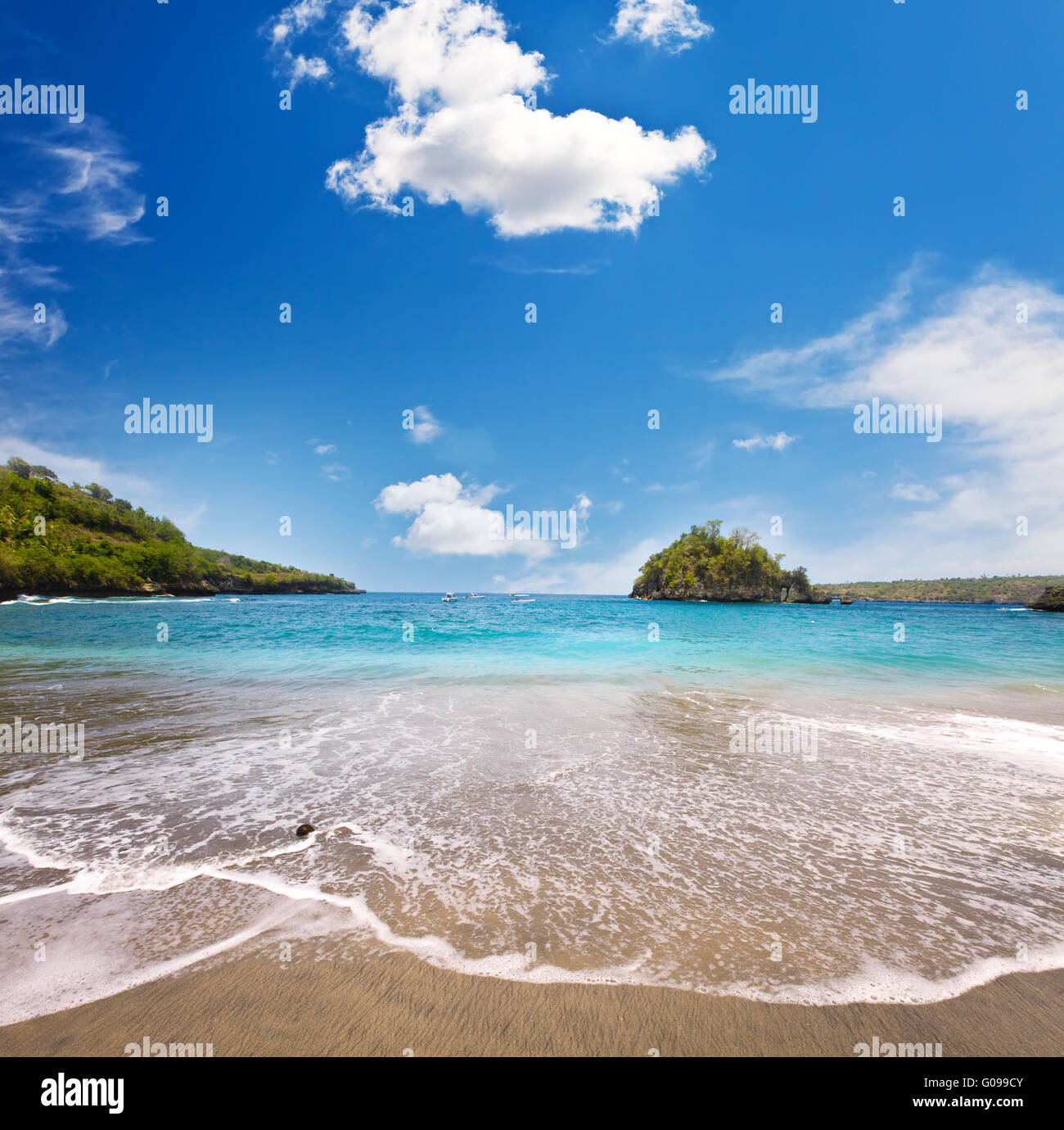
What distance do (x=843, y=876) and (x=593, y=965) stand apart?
8.58ft

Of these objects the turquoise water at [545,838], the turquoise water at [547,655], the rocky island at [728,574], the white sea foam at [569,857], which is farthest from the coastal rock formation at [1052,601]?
the white sea foam at [569,857]

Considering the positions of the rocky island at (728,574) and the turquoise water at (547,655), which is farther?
the rocky island at (728,574)

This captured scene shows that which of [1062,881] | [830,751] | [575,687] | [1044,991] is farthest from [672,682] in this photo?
[1044,991]

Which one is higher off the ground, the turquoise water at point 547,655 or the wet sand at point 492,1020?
the wet sand at point 492,1020

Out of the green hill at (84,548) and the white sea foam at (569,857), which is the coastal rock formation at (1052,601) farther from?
the green hill at (84,548)

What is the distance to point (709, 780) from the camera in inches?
260

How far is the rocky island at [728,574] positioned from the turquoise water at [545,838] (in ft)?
388

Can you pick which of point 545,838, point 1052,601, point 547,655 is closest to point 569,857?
point 545,838

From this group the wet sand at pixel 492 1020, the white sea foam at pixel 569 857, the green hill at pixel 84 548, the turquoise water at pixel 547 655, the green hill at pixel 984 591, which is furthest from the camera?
the green hill at pixel 984 591

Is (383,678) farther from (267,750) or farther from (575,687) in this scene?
(267,750)

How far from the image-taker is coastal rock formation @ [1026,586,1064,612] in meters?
88.8

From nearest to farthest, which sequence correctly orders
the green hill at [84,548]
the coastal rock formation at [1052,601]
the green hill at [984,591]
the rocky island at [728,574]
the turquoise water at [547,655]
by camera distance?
the turquoise water at [547,655]
the green hill at [84,548]
the coastal rock formation at [1052,601]
the rocky island at [728,574]
the green hill at [984,591]

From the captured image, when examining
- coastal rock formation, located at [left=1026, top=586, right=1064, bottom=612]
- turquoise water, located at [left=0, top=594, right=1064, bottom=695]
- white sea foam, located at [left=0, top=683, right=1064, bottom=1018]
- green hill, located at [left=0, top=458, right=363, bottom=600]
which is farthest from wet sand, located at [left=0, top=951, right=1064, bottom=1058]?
coastal rock formation, located at [left=1026, top=586, right=1064, bottom=612]

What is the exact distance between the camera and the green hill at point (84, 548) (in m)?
86.5
